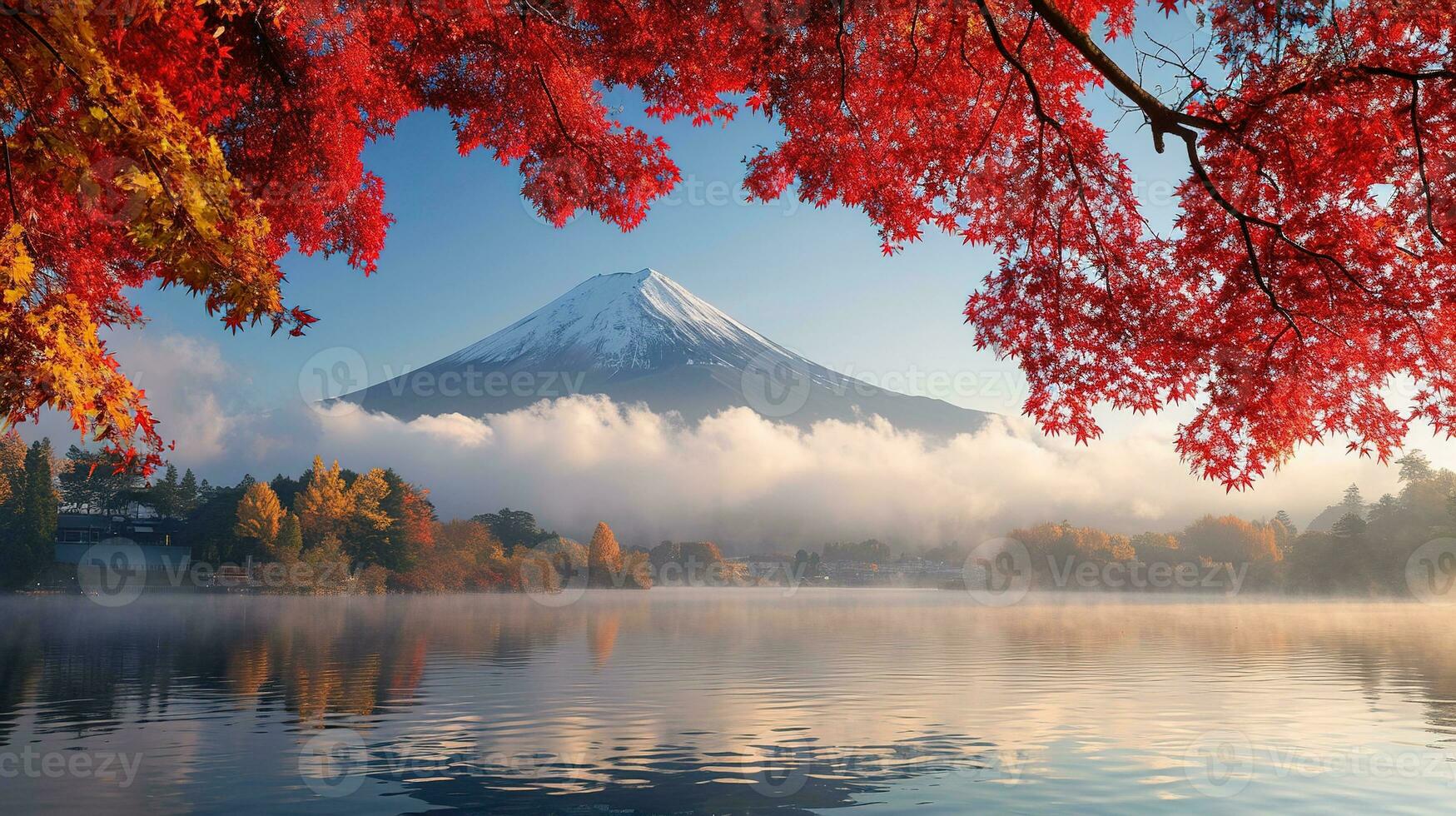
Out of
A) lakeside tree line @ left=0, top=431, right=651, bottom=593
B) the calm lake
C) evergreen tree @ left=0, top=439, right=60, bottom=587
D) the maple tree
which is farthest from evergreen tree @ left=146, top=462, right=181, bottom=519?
the maple tree

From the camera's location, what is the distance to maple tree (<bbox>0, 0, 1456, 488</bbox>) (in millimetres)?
6316

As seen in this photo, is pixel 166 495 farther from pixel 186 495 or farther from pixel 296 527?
pixel 296 527

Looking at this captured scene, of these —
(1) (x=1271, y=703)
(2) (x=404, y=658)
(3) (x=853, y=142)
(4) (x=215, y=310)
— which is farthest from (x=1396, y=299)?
(2) (x=404, y=658)

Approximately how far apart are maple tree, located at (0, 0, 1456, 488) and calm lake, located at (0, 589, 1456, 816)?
14.6 ft

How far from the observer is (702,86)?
1127 cm

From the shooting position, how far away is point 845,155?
1045cm

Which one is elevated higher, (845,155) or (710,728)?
(845,155)

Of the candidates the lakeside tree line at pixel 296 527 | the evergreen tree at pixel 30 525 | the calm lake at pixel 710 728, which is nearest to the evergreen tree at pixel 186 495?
the lakeside tree line at pixel 296 527

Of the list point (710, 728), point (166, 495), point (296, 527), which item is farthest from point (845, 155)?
point (166, 495)

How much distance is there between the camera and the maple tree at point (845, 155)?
20.7 ft

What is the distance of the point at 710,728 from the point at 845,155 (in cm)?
837

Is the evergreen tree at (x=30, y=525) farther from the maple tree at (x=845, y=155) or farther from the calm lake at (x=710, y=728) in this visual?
the maple tree at (x=845, y=155)

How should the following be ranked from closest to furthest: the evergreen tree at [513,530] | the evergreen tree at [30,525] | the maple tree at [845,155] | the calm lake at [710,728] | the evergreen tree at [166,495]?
the maple tree at [845,155] < the calm lake at [710,728] < the evergreen tree at [30,525] < the evergreen tree at [166,495] < the evergreen tree at [513,530]

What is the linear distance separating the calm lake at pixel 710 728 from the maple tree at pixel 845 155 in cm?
444
